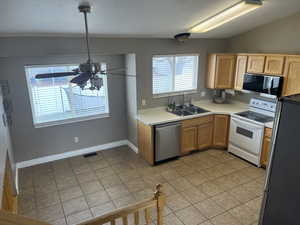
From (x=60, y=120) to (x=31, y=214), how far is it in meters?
1.91

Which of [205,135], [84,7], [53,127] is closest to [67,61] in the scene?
[53,127]

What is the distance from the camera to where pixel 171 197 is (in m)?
3.56

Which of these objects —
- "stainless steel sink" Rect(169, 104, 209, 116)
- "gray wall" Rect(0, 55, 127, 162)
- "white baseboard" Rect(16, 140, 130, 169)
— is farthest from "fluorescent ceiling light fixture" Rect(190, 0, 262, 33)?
"white baseboard" Rect(16, 140, 130, 169)

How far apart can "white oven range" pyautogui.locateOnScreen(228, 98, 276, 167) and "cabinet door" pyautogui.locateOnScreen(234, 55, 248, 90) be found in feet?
1.40

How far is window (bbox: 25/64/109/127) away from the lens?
4261mm

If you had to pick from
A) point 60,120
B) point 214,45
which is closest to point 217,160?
point 214,45

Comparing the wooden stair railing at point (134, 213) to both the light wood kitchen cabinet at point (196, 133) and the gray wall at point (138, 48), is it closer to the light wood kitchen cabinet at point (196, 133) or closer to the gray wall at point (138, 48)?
the light wood kitchen cabinet at point (196, 133)

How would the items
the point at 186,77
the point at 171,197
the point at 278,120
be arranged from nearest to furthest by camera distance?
the point at 278,120 → the point at 171,197 → the point at 186,77

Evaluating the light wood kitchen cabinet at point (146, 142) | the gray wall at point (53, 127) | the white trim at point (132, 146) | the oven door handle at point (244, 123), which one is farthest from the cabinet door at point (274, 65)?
the white trim at point (132, 146)

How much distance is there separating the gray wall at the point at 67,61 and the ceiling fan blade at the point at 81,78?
5.33ft

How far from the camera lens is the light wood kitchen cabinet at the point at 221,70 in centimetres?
491

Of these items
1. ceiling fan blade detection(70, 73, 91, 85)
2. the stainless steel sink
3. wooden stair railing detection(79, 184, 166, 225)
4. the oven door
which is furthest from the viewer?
the stainless steel sink

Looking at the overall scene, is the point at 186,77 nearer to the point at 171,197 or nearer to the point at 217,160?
the point at 217,160

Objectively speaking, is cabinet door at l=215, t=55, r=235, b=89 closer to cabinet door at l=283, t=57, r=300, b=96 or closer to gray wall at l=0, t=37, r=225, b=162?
gray wall at l=0, t=37, r=225, b=162
